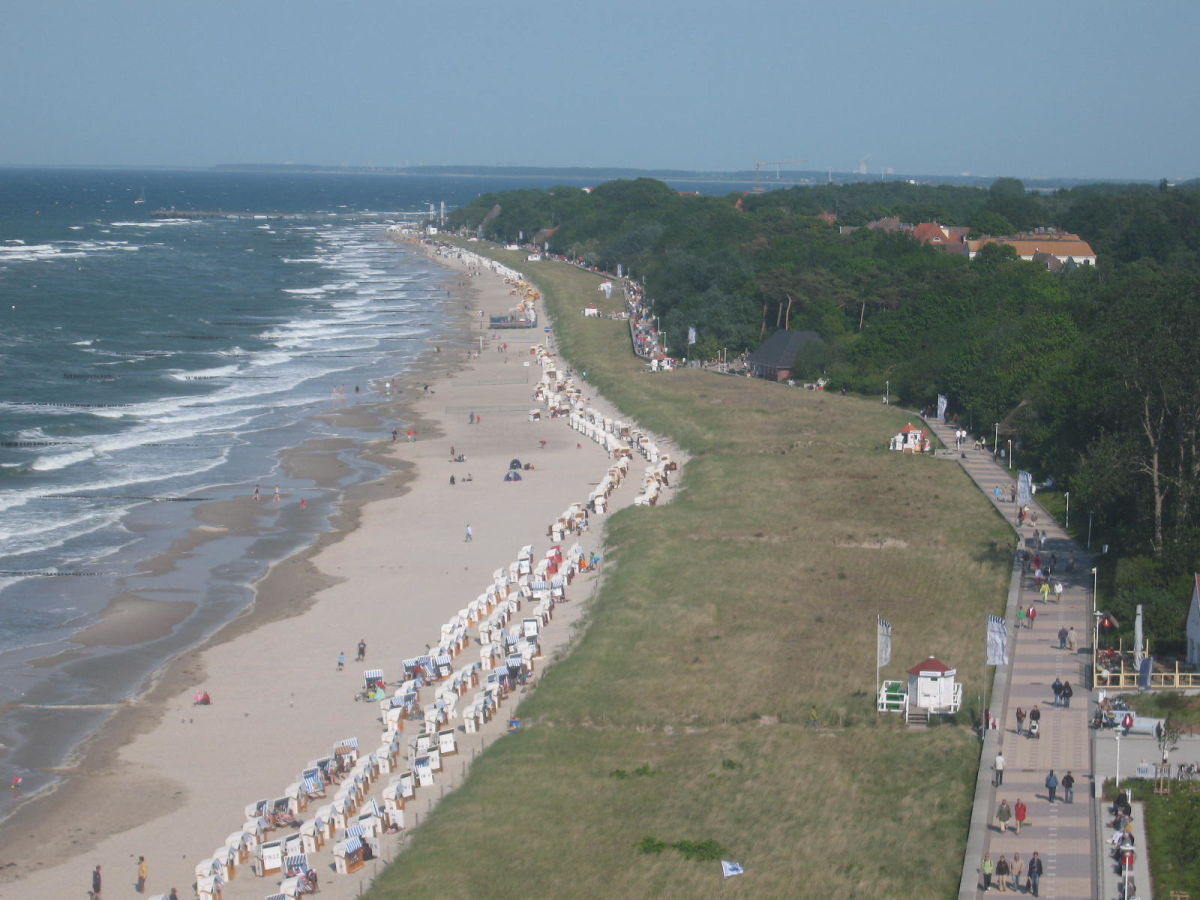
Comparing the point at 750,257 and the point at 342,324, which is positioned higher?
the point at 750,257

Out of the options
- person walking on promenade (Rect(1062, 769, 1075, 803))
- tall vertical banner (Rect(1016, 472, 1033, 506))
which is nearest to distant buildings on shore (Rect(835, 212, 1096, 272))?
tall vertical banner (Rect(1016, 472, 1033, 506))

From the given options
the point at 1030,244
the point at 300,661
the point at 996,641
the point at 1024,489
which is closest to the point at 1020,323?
the point at 1024,489

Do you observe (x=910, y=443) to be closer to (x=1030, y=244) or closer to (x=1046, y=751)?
(x=1046, y=751)

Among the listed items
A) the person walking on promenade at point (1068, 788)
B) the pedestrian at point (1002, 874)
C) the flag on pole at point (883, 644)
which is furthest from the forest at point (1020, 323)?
the pedestrian at point (1002, 874)

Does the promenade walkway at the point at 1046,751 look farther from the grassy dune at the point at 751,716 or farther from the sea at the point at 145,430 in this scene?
the sea at the point at 145,430

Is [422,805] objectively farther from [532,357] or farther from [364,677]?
[532,357]

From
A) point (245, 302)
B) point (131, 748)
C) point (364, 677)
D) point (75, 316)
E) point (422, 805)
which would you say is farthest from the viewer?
point (245, 302)

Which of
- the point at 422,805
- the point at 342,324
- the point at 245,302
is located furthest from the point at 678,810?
the point at 245,302
